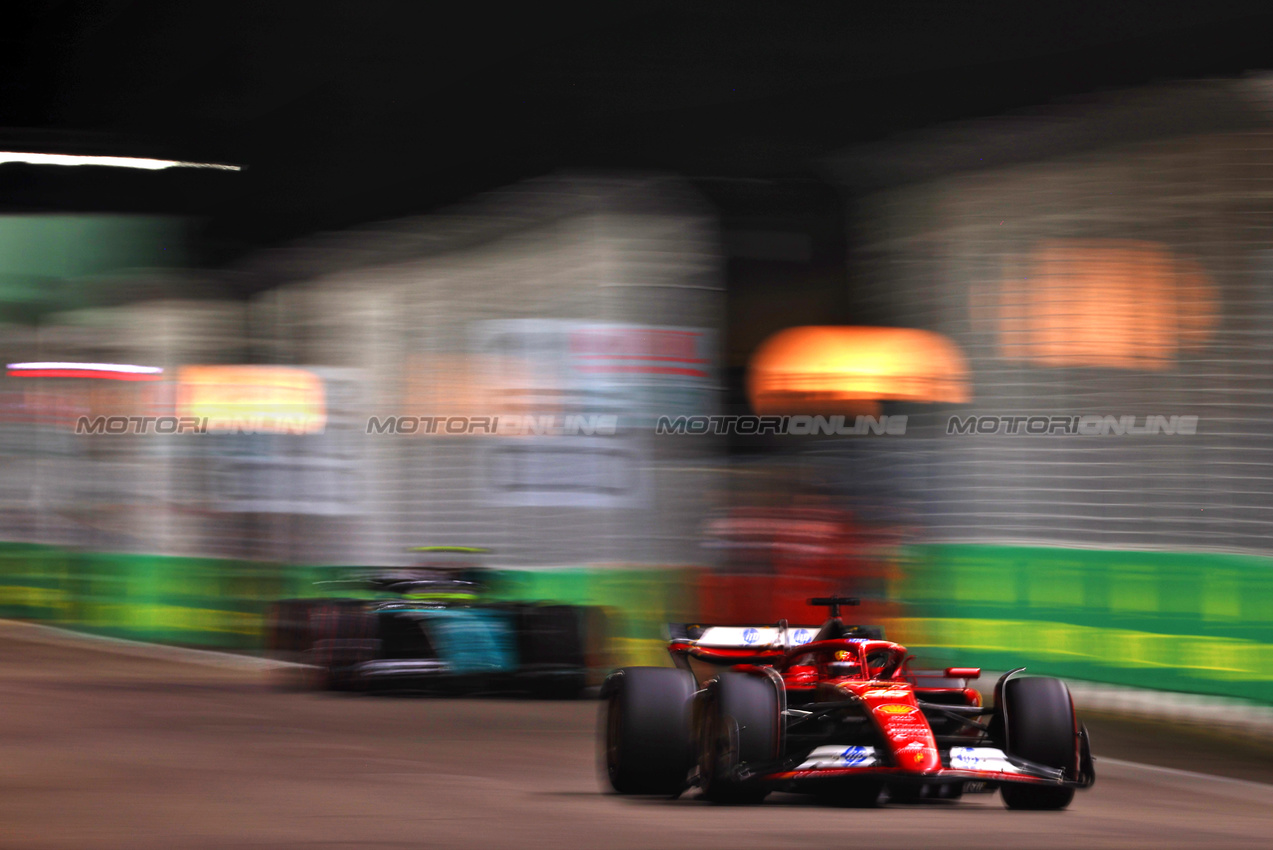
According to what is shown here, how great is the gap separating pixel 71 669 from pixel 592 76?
8.44 metres

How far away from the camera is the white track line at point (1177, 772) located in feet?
33.5

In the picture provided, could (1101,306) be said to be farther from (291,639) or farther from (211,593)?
(211,593)

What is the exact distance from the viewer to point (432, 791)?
9258 mm

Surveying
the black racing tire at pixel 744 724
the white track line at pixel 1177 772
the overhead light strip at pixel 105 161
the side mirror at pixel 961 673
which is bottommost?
the white track line at pixel 1177 772

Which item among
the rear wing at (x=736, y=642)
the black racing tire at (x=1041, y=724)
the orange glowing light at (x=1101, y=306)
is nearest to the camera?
the black racing tire at (x=1041, y=724)

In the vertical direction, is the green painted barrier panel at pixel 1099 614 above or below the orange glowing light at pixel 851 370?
below

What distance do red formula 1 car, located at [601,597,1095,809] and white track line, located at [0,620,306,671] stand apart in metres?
8.27

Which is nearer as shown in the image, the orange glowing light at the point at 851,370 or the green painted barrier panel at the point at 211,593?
the orange glowing light at the point at 851,370

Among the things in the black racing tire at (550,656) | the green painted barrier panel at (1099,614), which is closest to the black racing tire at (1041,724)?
the green painted barrier panel at (1099,614)

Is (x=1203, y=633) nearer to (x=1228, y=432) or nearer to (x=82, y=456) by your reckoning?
(x=1228, y=432)

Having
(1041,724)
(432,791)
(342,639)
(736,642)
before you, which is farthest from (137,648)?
(1041,724)

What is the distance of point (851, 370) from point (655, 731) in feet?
32.4

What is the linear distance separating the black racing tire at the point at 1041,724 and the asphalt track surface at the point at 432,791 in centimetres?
27

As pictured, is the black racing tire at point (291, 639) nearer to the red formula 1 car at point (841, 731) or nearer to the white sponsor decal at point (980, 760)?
the red formula 1 car at point (841, 731)
